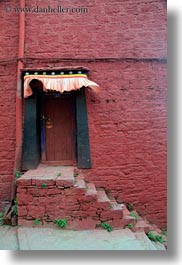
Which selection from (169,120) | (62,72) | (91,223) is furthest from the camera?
(62,72)

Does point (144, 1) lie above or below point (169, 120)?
above

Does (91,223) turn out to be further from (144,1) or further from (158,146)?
(144,1)

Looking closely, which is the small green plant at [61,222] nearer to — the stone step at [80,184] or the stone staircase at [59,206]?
the stone staircase at [59,206]

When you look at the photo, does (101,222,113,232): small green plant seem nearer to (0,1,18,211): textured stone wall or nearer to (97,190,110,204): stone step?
(97,190,110,204): stone step

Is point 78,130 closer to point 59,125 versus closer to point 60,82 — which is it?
point 59,125

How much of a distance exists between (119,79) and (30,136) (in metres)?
1.89

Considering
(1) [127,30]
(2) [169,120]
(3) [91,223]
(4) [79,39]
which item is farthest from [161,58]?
(3) [91,223]

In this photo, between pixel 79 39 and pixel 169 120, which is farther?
pixel 79 39

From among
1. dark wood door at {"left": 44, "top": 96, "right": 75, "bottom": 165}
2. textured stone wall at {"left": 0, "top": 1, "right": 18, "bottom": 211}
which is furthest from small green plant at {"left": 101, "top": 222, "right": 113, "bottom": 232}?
textured stone wall at {"left": 0, "top": 1, "right": 18, "bottom": 211}

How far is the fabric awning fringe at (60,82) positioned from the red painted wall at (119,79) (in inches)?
16.3

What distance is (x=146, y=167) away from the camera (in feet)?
15.7

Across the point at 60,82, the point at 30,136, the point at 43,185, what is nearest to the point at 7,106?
the point at 30,136

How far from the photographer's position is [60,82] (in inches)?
175

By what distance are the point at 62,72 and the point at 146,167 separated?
2.22m
